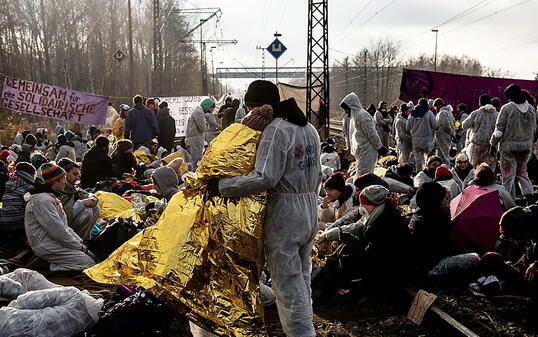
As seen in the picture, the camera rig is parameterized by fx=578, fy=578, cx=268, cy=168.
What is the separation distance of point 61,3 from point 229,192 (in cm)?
4738

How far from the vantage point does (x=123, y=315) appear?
4500 millimetres

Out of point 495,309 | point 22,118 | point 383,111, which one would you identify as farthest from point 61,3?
point 495,309

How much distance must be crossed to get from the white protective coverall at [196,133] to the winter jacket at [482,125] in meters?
5.97

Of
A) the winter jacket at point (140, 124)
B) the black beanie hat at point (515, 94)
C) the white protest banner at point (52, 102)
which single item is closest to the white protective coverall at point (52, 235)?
the black beanie hat at point (515, 94)

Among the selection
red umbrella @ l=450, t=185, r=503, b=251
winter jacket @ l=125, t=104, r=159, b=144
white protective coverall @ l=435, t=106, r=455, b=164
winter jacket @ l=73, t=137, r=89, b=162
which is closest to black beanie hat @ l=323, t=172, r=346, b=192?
red umbrella @ l=450, t=185, r=503, b=251

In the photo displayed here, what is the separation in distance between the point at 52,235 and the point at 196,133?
779 cm

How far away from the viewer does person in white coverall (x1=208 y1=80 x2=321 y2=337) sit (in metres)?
3.69

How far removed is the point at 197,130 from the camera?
44.7 ft

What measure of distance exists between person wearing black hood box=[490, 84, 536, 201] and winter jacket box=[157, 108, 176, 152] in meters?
9.10

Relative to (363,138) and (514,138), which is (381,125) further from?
(514,138)

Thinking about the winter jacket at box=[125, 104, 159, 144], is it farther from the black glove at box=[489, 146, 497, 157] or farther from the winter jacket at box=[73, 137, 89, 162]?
the black glove at box=[489, 146, 497, 157]

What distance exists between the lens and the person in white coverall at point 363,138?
31.3 ft

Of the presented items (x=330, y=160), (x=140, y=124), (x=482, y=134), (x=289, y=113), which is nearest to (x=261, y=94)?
(x=289, y=113)

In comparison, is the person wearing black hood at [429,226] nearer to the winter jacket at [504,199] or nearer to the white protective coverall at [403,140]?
the winter jacket at [504,199]
